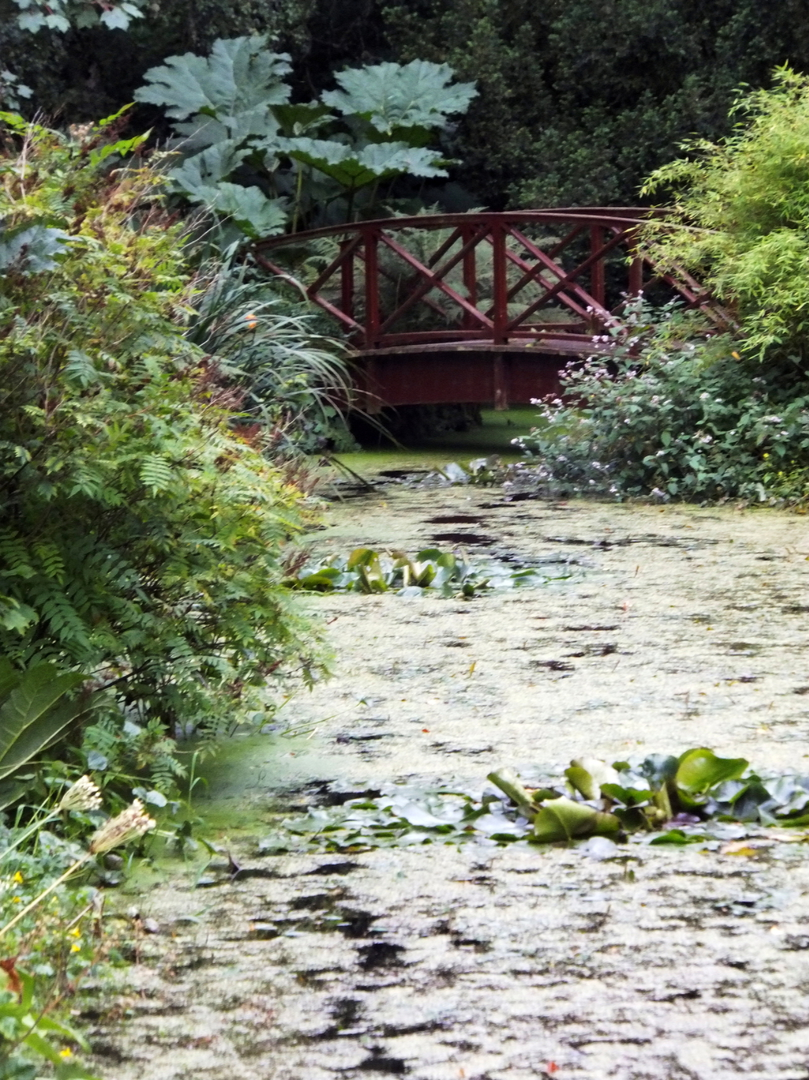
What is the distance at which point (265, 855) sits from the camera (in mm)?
2566

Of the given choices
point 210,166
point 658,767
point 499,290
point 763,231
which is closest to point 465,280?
point 499,290

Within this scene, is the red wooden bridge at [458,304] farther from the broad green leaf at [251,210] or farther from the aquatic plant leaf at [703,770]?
the aquatic plant leaf at [703,770]

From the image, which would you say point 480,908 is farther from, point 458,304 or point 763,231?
point 458,304

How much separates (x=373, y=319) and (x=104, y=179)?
7847 millimetres

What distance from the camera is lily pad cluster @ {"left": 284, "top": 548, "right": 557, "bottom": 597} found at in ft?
Answer: 16.6

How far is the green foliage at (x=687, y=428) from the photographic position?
727cm

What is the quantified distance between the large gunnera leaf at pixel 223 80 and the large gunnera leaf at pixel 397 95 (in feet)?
2.30

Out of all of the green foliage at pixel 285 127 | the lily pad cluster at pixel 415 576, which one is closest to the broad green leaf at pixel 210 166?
the green foliage at pixel 285 127

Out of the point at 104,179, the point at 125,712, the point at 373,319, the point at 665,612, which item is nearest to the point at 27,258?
the point at 104,179

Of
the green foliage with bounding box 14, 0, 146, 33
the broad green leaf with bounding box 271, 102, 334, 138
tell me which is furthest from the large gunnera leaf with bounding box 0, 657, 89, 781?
the broad green leaf with bounding box 271, 102, 334, 138

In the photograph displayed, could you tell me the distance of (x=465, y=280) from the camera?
37.3 ft

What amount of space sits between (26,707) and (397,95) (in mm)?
12247

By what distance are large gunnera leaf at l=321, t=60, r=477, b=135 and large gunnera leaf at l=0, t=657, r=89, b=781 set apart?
11.9m

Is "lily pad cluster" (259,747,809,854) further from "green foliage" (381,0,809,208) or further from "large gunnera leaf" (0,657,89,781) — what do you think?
"green foliage" (381,0,809,208)
